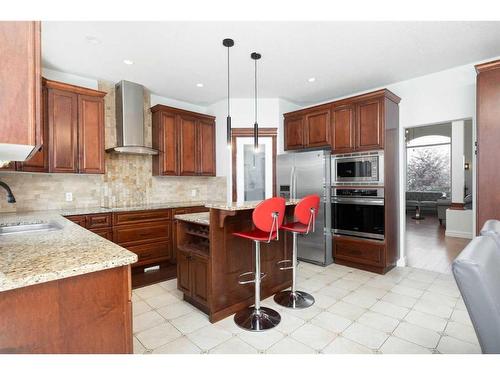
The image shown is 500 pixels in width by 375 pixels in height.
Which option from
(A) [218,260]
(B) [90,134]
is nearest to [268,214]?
(A) [218,260]

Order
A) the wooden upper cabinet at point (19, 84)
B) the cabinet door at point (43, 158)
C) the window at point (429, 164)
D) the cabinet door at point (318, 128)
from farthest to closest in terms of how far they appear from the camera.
Answer: the window at point (429, 164)
the cabinet door at point (318, 128)
the cabinet door at point (43, 158)
the wooden upper cabinet at point (19, 84)

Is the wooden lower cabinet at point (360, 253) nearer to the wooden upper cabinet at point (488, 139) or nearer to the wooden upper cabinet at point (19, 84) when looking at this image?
the wooden upper cabinet at point (488, 139)

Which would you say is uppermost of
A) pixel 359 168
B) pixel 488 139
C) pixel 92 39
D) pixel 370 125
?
pixel 92 39

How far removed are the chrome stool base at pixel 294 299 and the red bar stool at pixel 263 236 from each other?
0.81 ft

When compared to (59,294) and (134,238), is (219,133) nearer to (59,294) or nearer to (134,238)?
(134,238)

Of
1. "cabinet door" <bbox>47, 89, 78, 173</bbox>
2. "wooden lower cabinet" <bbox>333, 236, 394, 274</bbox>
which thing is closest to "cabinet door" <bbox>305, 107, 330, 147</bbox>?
"wooden lower cabinet" <bbox>333, 236, 394, 274</bbox>

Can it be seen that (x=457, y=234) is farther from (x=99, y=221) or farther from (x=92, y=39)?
(x=92, y=39)

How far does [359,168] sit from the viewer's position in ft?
12.4

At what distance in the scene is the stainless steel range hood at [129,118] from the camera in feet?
12.5

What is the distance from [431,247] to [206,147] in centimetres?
455

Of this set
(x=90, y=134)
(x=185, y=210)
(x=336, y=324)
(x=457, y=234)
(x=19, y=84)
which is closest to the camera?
(x=19, y=84)

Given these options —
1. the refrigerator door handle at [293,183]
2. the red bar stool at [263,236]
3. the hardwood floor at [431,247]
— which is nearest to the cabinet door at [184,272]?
the red bar stool at [263,236]

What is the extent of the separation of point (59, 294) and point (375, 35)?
3246 mm

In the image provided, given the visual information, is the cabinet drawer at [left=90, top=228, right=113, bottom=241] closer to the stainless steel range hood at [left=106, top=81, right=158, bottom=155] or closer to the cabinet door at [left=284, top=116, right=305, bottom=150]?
the stainless steel range hood at [left=106, top=81, right=158, bottom=155]
